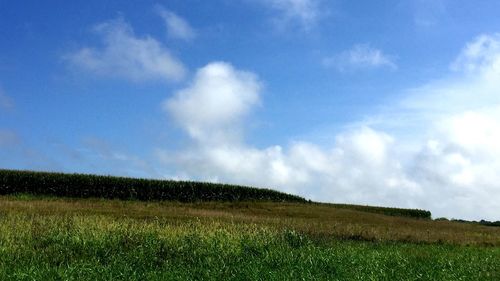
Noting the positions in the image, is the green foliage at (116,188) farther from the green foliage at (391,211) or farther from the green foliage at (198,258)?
the green foliage at (198,258)

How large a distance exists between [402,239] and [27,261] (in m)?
17.6

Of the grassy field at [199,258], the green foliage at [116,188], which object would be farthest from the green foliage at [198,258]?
the green foliage at [116,188]

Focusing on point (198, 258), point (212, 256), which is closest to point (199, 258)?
point (198, 258)

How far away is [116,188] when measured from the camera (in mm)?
55094

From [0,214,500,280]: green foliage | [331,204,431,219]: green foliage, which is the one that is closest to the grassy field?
[0,214,500,280]: green foliage

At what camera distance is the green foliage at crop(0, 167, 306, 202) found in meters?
52.3

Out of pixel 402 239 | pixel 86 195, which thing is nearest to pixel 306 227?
pixel 402 239

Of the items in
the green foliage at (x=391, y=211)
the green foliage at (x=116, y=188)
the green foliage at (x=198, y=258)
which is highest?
the green foliage at (x=391, y=211)

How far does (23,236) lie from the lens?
1827 centimetres

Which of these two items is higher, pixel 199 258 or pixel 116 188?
pixel 116 188

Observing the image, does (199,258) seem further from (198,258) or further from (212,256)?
(212,256)

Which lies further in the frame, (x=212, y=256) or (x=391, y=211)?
(x=391, y=211)

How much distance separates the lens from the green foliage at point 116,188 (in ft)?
Result: 172

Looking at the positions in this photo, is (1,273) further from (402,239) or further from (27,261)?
(402,239)
